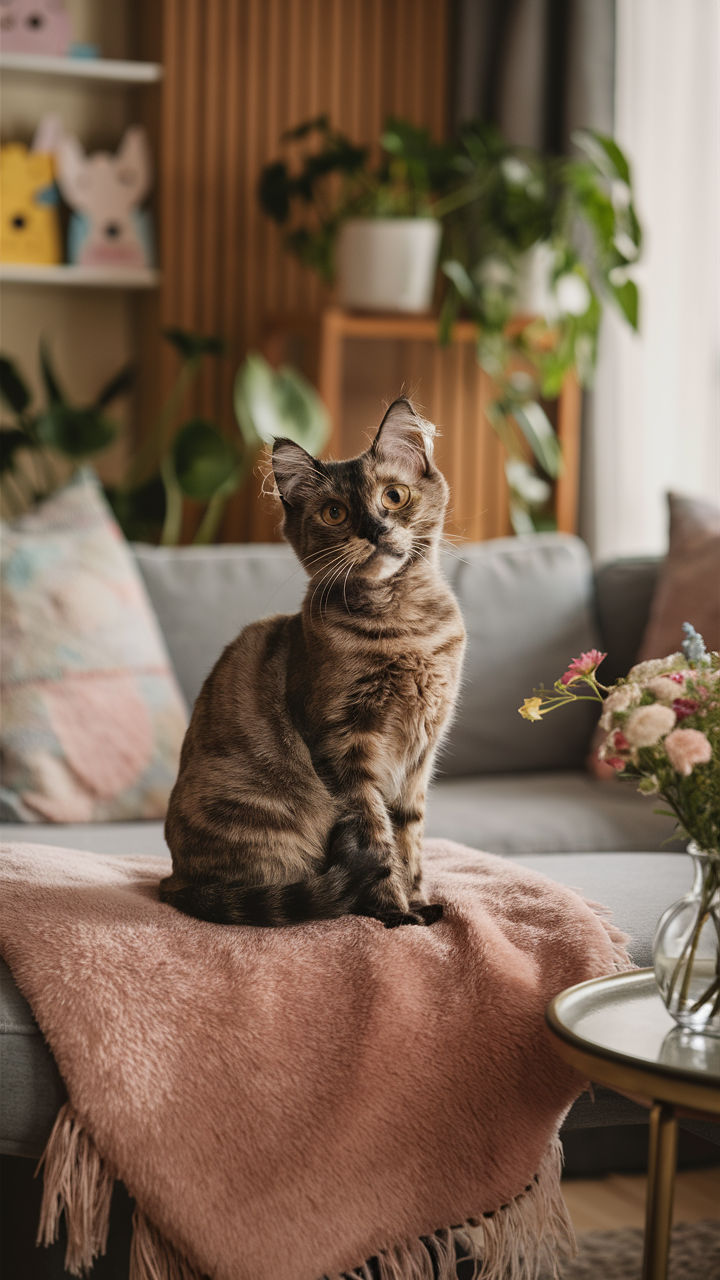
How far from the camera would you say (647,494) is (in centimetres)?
342

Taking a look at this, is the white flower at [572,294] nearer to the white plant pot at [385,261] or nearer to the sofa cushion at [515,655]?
the white plant pot at [385,261]

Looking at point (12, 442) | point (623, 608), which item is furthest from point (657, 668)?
point (12, 442)

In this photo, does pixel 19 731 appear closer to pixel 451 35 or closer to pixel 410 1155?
pixel 410 1155

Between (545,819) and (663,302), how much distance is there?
5.28ft

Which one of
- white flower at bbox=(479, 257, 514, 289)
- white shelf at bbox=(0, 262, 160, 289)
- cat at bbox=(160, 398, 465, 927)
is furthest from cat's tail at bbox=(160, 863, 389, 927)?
white shelf at bbox=(0, 262, 160, 289)

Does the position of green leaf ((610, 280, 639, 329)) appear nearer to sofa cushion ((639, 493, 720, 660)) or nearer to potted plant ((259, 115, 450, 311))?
potted plant ((259, 115, 450, 311))

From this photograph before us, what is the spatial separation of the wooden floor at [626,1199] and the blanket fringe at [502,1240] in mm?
701

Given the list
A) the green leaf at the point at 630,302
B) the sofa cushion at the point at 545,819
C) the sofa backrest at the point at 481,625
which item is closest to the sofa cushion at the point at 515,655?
the sofa backrest at the point at 481,625

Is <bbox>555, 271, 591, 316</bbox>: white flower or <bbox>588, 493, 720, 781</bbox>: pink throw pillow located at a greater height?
<bbox>555, 271, 591, 316</bbox>: white flower

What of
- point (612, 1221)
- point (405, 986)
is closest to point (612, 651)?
point (612, 1221)

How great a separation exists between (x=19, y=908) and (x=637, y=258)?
7.16ft

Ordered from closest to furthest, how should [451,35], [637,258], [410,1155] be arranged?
[410,1155], [637,258], [451,35]

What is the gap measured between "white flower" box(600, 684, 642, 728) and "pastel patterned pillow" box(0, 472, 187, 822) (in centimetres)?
119

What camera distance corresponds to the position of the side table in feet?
3.72
